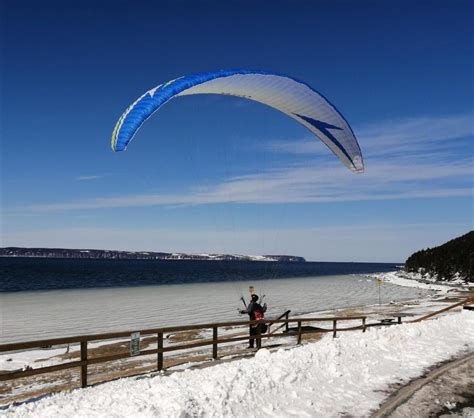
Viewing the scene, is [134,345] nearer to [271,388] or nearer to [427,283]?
[271,388]

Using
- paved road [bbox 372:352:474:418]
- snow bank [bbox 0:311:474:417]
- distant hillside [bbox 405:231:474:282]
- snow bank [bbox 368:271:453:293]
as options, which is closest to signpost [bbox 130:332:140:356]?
snow bank [bbox 0:311:474:417]

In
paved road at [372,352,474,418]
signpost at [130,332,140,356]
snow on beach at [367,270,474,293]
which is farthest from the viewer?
snow on beach at [367,270,474,293]

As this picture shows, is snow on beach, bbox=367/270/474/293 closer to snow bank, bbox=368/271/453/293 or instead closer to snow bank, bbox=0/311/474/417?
snow bank, bbox=368/271/453/293

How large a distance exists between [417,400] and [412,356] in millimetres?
4133

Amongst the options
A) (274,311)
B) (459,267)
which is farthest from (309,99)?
(459,267)

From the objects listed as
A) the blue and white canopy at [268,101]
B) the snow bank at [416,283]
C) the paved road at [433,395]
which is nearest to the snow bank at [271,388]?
Result: the paved road at [433,395]

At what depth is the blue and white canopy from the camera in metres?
11.4

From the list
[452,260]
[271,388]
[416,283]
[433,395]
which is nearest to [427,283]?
[416,283]

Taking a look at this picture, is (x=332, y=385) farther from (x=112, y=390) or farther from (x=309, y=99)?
(x=309, y=99)

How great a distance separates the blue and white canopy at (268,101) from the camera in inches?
448

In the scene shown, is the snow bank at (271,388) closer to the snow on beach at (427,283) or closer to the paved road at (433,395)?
the paved road at (433,395)

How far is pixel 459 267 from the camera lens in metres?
74.9

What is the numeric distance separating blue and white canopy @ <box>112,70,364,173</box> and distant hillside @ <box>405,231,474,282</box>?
60413 mm

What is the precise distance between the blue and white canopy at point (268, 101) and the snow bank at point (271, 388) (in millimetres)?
5703
